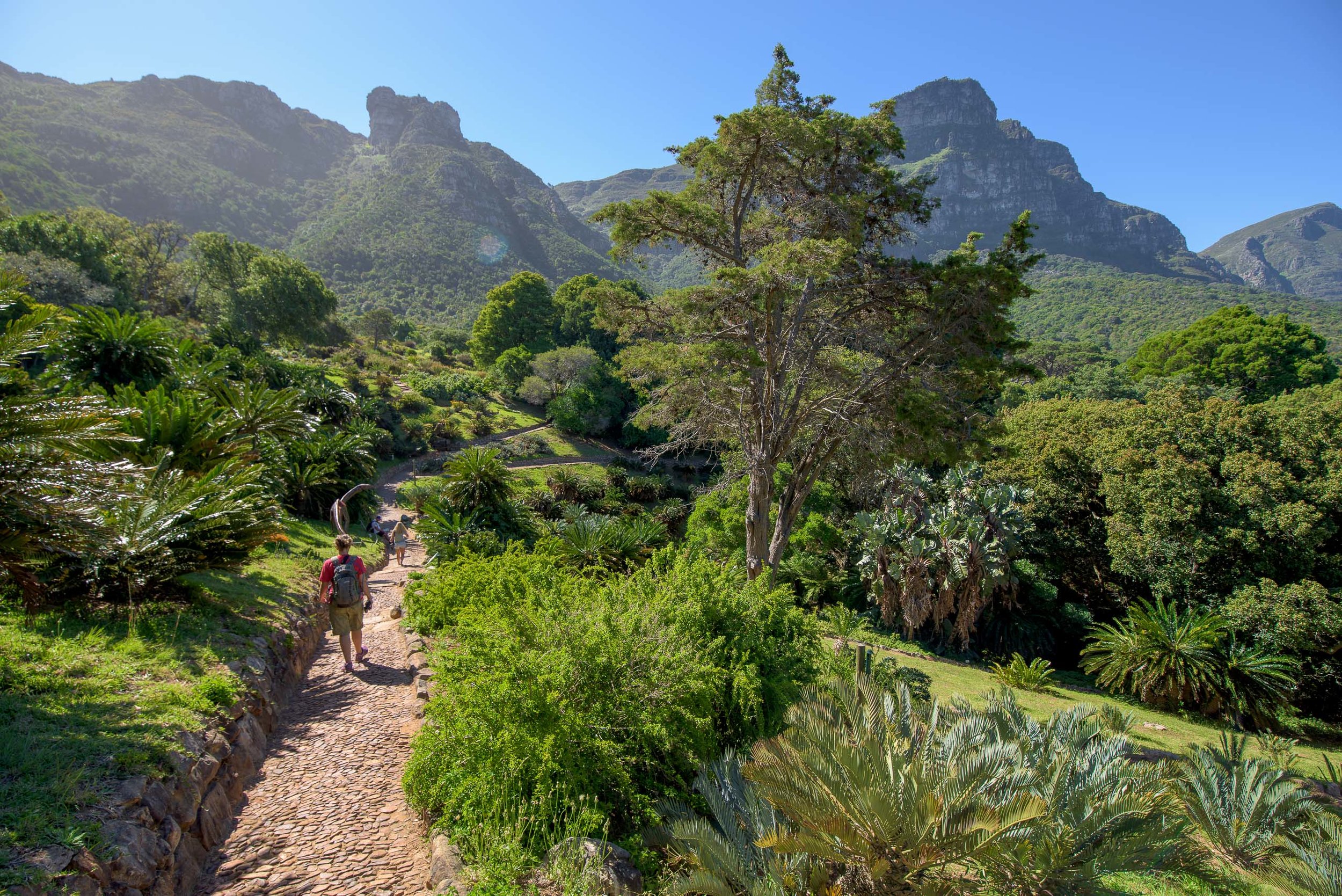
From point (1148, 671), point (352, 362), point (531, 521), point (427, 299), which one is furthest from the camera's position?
point (427, 299)

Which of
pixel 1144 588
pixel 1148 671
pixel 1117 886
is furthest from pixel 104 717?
pixel 1144 588

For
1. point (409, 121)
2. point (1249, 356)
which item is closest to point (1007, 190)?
point (1249, 356)

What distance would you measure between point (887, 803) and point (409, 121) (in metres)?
182

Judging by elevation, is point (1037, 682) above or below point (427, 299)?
below

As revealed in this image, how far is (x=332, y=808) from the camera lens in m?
4.01

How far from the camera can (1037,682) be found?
12.4m

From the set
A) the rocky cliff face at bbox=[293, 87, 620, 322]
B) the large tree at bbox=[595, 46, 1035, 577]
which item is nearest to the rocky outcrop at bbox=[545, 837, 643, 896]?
the large tree at bbox=[595, 46, 1035, 577]

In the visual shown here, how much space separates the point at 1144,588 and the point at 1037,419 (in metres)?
6.58

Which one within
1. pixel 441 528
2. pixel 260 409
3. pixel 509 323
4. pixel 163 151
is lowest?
pixel 441 528

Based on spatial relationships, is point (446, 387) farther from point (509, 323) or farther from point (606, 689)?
point (606, 689)

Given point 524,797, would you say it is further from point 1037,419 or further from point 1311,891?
point 1037,419

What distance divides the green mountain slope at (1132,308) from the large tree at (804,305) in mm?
60647

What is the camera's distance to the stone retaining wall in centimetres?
266

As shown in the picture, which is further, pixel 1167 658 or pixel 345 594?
pixel 1167 658
